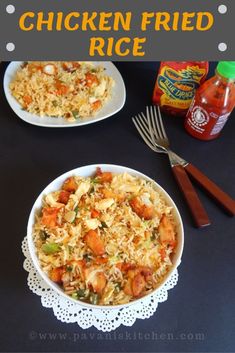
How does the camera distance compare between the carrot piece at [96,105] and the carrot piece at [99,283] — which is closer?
the carrot piece at [99,283]

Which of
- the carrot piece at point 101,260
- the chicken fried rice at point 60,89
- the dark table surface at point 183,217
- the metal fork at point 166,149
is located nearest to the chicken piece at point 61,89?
the chicken fried rice at point 60,89

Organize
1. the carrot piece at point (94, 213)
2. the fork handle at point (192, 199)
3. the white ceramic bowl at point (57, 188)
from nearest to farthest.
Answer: the white ceramic bowl at point (57, 188) → the carrot piece at point (94, 213) → the fork handle at point (192, 199)

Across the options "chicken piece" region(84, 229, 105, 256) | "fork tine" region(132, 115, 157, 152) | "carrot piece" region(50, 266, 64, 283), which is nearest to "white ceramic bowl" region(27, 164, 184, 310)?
"carrot piece" region(50, 266, 64, 283)

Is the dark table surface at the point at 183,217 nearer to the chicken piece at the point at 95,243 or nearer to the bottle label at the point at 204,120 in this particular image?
the bottle label at the point at 204,120

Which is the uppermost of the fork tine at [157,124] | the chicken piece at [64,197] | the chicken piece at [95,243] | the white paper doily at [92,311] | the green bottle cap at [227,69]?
the green bottle cap at [227,69]

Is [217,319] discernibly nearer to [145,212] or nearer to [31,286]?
[145,212]

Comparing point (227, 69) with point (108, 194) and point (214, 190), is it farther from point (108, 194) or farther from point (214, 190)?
point (108, 194)
